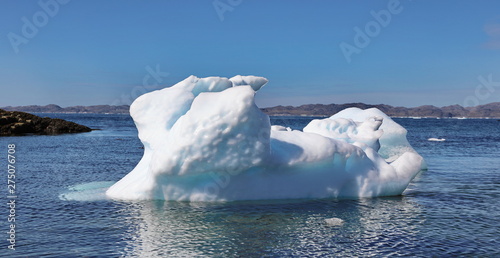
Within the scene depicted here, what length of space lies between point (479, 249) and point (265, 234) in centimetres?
565

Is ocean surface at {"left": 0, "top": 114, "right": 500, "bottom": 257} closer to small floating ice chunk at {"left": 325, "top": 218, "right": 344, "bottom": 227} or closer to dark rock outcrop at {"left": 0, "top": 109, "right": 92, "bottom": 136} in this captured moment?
small floating ice chunk at {"left": 325, "top": 218, "right": 344, "bottom": 227}

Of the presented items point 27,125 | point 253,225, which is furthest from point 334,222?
point 27,125

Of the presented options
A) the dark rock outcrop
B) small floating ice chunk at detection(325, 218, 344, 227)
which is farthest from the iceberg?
the dark rock outcrop

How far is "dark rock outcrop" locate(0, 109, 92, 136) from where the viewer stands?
205ft

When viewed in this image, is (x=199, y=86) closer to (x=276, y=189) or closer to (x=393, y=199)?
(x=276, y=189)

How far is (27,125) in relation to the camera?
2549 inches

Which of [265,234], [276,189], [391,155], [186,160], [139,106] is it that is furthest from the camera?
[391,155]

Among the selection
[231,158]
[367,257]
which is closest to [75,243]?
[231,158]

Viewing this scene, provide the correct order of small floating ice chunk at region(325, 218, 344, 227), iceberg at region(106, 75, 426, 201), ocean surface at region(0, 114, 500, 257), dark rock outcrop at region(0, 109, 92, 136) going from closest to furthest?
ocean surface at region(0, 114, 500, 257), small floating ice chunk at region(325, 218, 344, 227), iceberg at region(106, 75, 426, 201), dark rock outcrop at region(0, 109, 92, 136)

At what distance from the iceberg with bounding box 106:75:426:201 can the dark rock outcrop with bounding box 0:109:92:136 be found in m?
50.4

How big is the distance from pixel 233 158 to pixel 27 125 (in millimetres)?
58136

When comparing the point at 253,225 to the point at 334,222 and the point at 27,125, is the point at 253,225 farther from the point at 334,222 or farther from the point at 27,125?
the point at 27,125

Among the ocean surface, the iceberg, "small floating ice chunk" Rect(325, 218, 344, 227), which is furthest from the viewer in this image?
the iceberg

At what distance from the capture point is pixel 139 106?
19.2 metres
